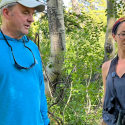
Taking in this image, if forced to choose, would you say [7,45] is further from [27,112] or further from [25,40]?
[27,112]

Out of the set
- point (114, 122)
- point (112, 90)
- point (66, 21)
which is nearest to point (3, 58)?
point (112, 90)

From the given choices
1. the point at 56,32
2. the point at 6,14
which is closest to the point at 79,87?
the point at 56,32

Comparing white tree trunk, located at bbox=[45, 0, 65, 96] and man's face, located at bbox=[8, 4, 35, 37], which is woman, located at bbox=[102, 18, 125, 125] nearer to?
man's face, located at bbox=[8, 4, 35, 37]

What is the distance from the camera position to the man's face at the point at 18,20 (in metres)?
1.31

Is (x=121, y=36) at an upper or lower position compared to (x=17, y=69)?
upper

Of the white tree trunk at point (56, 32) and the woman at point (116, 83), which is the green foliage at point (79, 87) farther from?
the woman at point (116, 83)

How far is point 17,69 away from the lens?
1.26 metres

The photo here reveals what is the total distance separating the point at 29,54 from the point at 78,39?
3653 millimetres

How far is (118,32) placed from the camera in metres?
1.54

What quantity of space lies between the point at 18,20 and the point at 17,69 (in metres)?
0.39

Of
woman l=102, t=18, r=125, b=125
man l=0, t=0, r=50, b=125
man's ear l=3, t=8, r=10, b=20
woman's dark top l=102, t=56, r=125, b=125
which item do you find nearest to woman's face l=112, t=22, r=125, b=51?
woman l=102, t=18, r=125, b=125

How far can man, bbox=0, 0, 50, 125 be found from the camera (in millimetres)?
1209

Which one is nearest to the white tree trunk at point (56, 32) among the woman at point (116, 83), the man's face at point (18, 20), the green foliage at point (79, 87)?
the green foliage at point (79, 87)

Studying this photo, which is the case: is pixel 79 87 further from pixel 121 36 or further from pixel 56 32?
pixel 121 36
